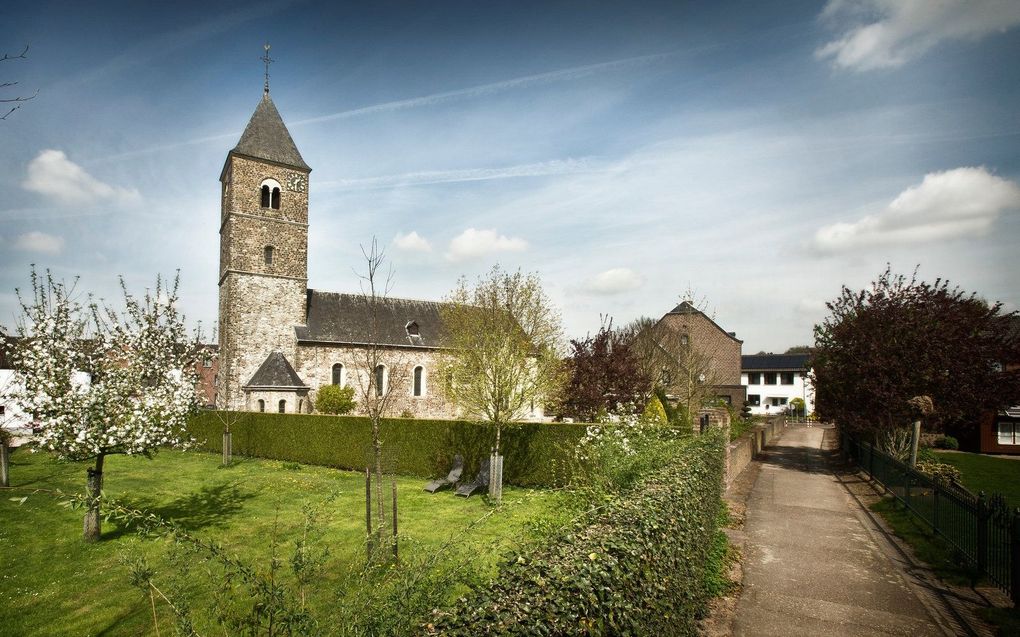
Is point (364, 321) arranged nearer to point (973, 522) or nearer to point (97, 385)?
point (97, 385)

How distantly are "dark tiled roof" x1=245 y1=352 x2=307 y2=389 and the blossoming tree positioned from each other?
19.1m

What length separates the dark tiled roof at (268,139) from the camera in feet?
113

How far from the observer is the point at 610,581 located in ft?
12.2

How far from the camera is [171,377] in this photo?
12.3m

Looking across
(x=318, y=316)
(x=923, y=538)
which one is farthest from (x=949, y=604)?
(x=318, y=316)

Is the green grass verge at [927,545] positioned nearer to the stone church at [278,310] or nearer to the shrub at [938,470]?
the shrub at [938,470]

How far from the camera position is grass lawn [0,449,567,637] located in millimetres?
6957

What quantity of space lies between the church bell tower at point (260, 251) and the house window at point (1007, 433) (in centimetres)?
4081

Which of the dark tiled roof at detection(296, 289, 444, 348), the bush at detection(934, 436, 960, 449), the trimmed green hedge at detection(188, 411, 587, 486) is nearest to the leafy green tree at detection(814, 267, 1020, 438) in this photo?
the trimmed green hedge at detection(188, 411, 587, 486)

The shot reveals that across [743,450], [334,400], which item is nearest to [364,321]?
[334,400]

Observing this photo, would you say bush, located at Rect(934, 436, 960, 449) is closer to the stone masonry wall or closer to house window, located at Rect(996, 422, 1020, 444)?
house window, located at Rect(996, 422, 1020, 444)

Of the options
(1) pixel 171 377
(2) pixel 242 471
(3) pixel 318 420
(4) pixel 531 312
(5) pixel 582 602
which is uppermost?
(4) pixel 531 312

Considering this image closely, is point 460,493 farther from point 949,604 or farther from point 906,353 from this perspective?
point 906,353

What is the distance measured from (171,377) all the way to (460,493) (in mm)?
7935
